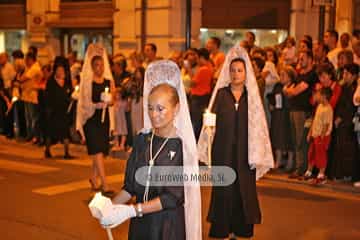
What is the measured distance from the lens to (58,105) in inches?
503

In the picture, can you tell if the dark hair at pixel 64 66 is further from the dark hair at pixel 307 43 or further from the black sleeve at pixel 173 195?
the black sleeve at pixel 173 195

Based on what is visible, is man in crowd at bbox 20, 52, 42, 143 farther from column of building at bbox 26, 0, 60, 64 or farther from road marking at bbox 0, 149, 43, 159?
column of building at bbox 26, 0, 60, 64

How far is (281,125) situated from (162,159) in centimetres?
693

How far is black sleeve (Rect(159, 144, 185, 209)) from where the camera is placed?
4328mm

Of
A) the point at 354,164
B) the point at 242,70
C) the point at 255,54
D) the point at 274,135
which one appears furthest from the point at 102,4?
the point at 242,70

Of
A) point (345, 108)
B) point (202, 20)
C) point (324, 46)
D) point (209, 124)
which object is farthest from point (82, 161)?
point (202, 20)

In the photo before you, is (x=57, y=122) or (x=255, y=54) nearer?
(x=255, y=54)

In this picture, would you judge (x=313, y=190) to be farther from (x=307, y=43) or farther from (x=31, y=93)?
(x=31, y=93)

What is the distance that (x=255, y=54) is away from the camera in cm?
1189

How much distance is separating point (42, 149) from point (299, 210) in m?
6.91

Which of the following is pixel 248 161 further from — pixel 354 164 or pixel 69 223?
pixel 354 164

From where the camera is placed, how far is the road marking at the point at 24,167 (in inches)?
454

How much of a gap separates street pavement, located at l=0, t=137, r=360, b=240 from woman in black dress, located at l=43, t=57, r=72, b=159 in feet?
2.52

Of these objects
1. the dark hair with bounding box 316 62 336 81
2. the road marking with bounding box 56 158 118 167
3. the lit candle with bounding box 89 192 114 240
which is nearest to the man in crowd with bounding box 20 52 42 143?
the road marking with bounding box 56 158 118 167
